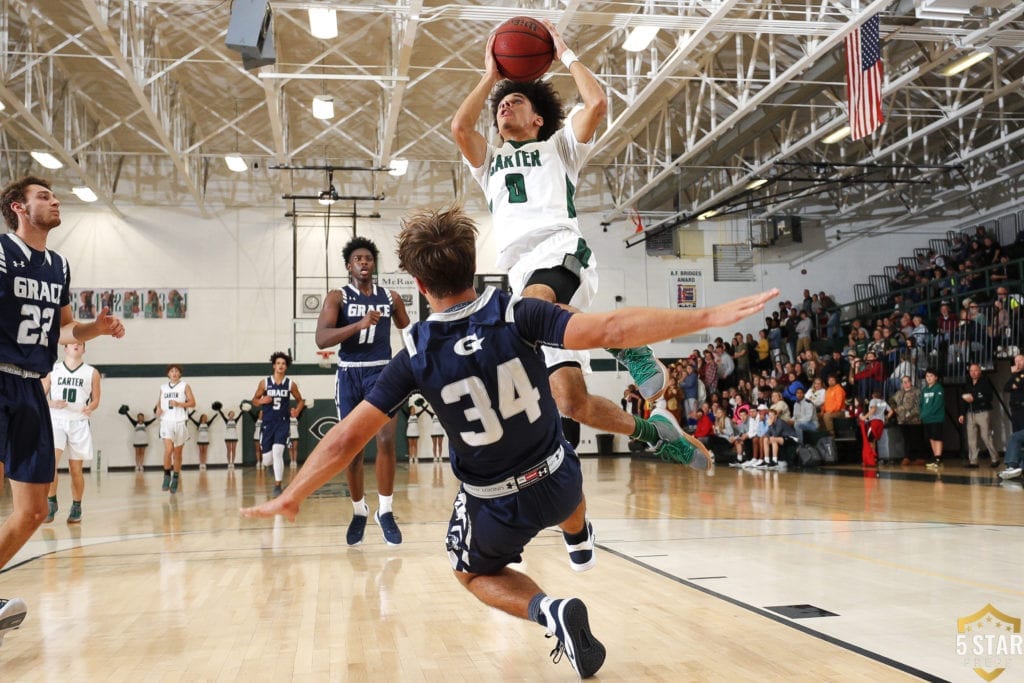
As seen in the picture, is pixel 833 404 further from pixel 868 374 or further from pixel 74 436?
pixel 74 436

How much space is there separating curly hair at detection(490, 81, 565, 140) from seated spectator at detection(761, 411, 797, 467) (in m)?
12.0

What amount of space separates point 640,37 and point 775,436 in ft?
24.0

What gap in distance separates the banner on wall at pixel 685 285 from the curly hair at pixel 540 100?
19.4 metres

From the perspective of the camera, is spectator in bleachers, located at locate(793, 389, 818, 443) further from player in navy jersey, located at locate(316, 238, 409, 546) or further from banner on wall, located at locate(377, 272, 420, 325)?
player in navy jersey, located at locate(316, 238, 409, 546)

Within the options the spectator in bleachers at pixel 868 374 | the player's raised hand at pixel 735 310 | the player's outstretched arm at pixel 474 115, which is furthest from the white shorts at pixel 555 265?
the spectator in bleachers at pixel 868 374

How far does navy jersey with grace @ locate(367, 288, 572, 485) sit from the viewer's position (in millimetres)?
2693

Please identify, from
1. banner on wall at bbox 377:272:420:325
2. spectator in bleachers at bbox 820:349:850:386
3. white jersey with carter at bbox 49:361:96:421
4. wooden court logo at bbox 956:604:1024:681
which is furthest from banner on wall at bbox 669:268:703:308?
wooden court logo at bbox 956:604:1024:681

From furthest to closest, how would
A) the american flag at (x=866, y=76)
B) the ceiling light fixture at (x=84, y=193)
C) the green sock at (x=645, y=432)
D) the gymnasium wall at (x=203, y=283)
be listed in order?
the gymnasium wall at (x=203, y=283) → the ceiling light fixture at (x=84, y=193) → the american flag at (x=866, y=76) → the green sock at (x=645, y=432)

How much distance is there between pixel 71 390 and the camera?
30.8 feet

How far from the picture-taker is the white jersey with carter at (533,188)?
421cm

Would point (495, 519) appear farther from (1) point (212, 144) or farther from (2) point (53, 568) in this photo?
(1) point (212, 144)

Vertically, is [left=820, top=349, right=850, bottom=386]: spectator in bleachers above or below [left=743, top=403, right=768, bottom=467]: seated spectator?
above

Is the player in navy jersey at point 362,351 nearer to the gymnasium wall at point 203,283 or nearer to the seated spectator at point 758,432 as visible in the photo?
the seated spectator at point 758,432

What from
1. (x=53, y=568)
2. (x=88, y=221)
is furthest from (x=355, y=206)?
(x=53, y=568)
